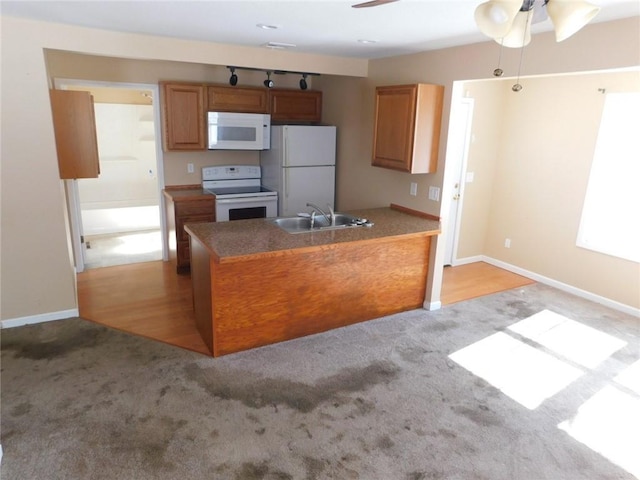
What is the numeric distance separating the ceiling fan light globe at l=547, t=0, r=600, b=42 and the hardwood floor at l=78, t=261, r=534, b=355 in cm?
287

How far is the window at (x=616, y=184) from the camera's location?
396cm

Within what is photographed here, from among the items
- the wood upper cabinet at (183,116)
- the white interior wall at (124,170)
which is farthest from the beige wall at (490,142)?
the white interior wall at (124,170)

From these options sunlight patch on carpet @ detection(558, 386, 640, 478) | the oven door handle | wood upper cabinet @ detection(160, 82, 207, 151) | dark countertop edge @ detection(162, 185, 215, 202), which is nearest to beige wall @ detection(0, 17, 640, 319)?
wood upper cabinet @ detection(160, 82, 207, 151)

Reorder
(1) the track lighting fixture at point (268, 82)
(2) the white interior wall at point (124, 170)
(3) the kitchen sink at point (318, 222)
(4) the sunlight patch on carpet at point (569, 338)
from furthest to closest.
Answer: (2) the white interior wall at point (124, 170) → (1) the track lighting fixture at point (268, 82) → (3) the kitchen sink at point (318, 222) → (4) the sunlight patch on carpet at point (569, 338)

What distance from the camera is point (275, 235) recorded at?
3281mm

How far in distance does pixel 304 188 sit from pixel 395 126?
5.13ft

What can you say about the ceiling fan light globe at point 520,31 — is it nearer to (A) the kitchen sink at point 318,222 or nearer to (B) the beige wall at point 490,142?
(B) the beige wall at point 490,142

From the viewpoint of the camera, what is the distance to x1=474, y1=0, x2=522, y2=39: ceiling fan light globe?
159 centimetres

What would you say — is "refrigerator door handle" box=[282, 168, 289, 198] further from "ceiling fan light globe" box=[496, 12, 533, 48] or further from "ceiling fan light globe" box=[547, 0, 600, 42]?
"ceiling fan light globe" box=[547, 0, 600, 42]

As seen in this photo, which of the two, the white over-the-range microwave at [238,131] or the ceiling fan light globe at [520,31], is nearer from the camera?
the ceiling fan light globe at [520,31]

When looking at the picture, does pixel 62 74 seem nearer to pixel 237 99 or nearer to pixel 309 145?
pixel 237 99

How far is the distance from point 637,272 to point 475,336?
1.82 m

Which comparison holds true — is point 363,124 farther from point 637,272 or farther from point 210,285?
point 637,272

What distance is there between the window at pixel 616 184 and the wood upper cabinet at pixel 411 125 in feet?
5.91
